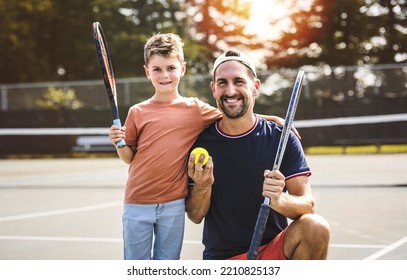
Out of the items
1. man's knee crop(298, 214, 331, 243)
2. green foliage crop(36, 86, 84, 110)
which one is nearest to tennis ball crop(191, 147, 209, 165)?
man's knee crop(298, 214, 331, 243)

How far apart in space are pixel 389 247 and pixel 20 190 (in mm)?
Answer: 5146

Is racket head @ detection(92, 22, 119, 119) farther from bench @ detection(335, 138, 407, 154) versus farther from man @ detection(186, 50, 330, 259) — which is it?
bench @ detection(335, 138, 407, 154)

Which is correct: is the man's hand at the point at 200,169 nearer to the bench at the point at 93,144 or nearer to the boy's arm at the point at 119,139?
the boy's arm at the point at 119,139

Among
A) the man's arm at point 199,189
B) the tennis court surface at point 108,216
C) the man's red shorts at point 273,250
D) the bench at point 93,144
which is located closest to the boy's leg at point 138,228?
the man's arm at point 199,189

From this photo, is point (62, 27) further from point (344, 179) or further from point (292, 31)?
point (344, 179)

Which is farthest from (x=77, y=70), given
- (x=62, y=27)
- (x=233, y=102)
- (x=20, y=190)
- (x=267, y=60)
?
(x=233, y=102)

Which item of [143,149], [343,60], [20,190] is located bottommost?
[20,190]

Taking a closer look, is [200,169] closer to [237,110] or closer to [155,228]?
[237,110]

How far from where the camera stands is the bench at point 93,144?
15.7 metres

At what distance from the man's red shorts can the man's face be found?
0.50 metres

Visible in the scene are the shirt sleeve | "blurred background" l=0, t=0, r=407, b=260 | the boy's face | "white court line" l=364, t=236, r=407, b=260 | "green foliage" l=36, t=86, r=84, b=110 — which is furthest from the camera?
"green foliage" l=36, t=86, r=84, b=110

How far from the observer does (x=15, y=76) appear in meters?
24.1

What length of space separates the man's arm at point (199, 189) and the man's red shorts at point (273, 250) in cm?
25

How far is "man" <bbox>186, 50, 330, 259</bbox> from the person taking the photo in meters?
2.57
